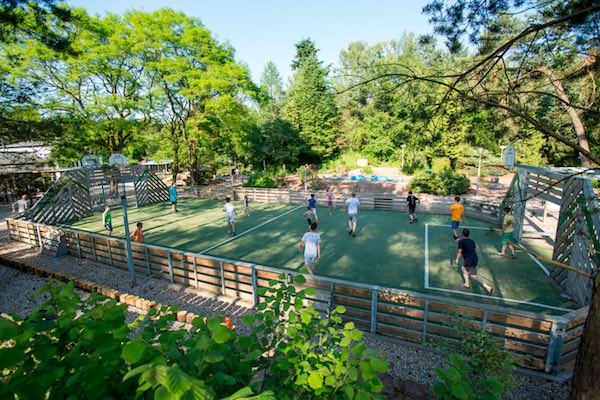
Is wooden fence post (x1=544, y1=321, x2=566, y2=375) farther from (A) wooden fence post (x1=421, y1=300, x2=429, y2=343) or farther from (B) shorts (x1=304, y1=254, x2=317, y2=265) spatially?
(B) shorts (x1=304, y1=254, x2=317, y2=265)

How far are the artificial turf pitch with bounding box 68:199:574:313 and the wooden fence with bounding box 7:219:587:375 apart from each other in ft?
7.42

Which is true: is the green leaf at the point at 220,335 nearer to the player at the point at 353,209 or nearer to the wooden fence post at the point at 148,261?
the wooden fence post at the point at 148,261

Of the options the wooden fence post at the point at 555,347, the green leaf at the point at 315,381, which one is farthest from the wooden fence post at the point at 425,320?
the green leaf at the point at 315,381

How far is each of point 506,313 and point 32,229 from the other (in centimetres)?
1672

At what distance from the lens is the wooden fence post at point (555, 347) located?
187 inches

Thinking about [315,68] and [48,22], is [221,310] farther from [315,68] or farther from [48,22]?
[315,68]

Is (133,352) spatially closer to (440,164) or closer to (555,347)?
(555,347)

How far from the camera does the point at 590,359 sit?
3098 millimetres

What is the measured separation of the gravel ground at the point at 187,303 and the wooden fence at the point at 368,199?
950 cm

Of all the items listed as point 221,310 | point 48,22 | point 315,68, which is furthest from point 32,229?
point 315,68

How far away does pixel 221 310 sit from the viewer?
727 cm

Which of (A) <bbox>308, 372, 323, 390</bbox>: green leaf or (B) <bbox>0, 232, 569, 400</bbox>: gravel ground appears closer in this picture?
(A) <bbox>308, 372, 323, 390</bbox>: green leaf

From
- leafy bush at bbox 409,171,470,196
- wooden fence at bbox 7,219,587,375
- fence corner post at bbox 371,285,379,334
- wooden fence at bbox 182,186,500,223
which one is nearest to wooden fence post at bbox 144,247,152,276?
wooden fence at bbox 7,219,587,375

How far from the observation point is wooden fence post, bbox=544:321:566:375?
4.75 metres
